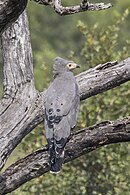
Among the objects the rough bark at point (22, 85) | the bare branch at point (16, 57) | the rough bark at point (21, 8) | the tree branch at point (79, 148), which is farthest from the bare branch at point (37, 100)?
the rough bark at point (21, 8)

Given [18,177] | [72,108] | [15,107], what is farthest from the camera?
[72,108]

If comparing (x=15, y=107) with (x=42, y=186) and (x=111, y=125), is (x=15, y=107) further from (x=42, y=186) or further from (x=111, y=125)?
(x=42, y=186)

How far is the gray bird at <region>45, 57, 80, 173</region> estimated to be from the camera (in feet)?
19.3

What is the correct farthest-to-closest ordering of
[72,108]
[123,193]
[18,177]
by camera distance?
[123,193], [72,108], [18,177]

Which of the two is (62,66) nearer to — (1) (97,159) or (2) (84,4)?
(1) (97,159)

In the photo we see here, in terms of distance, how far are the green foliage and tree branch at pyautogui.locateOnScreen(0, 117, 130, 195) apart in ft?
7.05

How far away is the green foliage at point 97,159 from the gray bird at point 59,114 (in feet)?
5.33

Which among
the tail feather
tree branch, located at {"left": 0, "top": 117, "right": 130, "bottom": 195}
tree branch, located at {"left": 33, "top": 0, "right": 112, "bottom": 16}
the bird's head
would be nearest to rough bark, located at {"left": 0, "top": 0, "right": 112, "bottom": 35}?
tree branch, located at {"left": 33, "top": 0, "right": 112, "bottom": 16}

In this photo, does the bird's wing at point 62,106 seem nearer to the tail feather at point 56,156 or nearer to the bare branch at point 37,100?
the bare branch at point 37,100

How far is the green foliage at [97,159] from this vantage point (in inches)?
324

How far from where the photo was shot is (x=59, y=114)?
641cm

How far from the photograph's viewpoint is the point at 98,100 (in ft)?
28.7

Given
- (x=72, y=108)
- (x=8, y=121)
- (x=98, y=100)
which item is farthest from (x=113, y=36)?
(x=8, y=121)

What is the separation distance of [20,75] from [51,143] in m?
0.65
